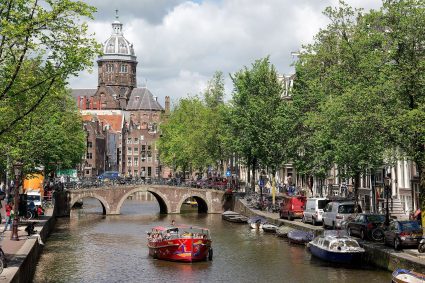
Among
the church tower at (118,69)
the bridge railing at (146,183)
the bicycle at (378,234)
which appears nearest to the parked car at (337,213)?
the bicycle at (378,234)

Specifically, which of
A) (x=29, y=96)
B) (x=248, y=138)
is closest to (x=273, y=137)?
(x=248, y=138)

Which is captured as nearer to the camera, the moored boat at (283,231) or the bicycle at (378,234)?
the bicycle at (378,234)

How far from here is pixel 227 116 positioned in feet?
236

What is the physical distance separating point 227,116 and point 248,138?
218 inches

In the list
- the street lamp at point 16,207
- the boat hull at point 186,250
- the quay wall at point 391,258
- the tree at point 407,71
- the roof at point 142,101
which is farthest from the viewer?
the roof at point 142,101

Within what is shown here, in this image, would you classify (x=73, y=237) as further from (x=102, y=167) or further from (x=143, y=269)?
(x=102, y=167)

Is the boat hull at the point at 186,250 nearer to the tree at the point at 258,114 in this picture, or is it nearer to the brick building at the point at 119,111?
the tree at the point at 258,114

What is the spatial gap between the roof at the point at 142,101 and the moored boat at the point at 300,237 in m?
145

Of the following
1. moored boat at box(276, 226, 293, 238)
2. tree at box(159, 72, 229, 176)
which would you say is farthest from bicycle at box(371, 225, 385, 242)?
tree at box(159, 72, 229, 176)

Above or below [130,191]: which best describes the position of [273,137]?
above

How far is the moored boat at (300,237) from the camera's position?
4503 cm

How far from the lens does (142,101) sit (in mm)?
189875

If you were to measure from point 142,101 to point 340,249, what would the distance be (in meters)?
158

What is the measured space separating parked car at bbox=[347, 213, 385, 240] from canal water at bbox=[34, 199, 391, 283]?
3397 mm
